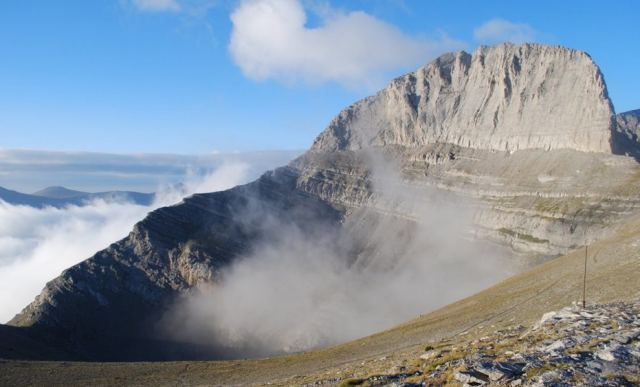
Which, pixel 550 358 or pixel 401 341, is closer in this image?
pixel 550 358

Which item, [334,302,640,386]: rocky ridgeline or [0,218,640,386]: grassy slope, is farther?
[0,218,640,386]: grassy slope

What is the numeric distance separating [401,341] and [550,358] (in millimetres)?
48393

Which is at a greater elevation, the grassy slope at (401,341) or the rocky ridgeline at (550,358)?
the rocky ridgeline at (550,358)

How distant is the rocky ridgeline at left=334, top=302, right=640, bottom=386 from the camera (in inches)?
1090

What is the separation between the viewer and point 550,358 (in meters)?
30.7

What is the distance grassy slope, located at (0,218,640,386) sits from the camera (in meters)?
68.3

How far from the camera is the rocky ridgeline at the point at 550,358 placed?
90.8 ft

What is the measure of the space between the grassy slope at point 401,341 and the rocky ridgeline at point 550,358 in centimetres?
2253

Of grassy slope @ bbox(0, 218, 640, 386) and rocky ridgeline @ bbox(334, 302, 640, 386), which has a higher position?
rocky ridgeline @ bbox(334, 302, 640, 386)

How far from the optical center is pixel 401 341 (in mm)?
77688

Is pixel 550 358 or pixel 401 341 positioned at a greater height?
pixel 550 358

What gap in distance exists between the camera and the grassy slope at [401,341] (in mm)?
68312

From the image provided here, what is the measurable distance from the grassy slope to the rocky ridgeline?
73.9ft

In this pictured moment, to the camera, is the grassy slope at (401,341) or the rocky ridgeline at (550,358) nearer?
the rocky ridgeline at (550,358)
